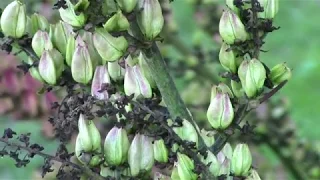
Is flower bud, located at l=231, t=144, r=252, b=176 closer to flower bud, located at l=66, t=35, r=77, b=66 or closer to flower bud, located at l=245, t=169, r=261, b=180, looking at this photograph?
flower bud, located at l=245, t=169, r=261, b=180

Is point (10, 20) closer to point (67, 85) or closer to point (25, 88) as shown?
point (67, 85)

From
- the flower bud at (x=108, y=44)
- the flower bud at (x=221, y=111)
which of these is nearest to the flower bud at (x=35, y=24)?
the flower bud at (x=108, y=44)

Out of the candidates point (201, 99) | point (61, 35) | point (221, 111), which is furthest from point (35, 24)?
point (201, 99)

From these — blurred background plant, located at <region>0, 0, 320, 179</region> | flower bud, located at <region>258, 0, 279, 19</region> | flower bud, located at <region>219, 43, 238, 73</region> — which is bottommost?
blurred background plant, located at <region>0, 0, 320, 179</region>

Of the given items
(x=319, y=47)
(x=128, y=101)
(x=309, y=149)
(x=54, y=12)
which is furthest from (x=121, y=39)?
(x=319, y=47)

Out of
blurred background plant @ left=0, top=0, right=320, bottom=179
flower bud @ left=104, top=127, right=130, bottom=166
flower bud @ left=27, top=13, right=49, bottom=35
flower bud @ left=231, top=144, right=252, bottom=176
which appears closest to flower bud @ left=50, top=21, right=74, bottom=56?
flower bud @ left=27, top=13, right=49, bottom=35

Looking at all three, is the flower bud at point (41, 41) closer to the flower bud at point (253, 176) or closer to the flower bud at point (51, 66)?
the flower bud at point (51, 66)
